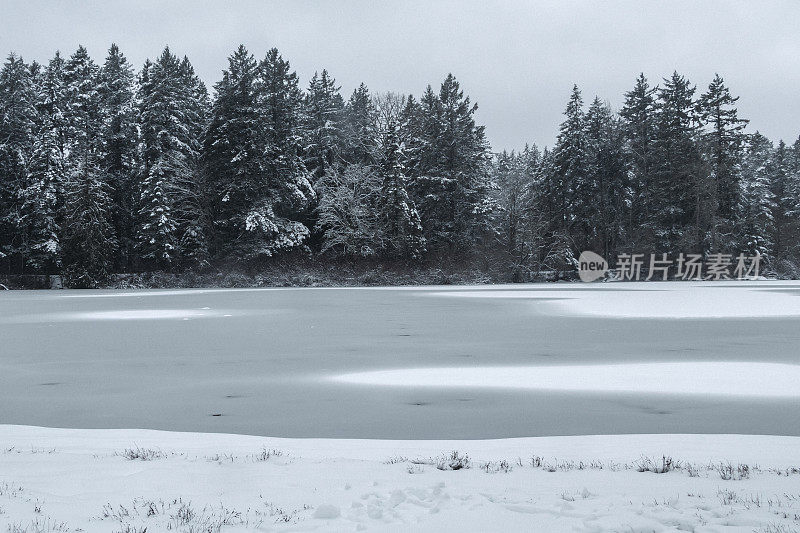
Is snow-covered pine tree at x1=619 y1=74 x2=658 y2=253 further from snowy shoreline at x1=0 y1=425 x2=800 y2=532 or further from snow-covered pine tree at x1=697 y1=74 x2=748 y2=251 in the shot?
snowy shoreline at x1=0 y1=425 x2=800 y2=532

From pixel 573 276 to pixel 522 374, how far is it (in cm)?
5627

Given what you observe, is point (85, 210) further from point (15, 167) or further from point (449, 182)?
point (449, 182)

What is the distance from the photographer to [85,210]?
56.3m

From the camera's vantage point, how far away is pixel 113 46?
71.3 meters

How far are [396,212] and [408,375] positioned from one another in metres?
51.9

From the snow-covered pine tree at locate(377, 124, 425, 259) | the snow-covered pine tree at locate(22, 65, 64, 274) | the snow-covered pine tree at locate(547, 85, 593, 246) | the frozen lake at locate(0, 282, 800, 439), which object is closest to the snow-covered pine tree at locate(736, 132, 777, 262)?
the snow-covered pine tree at locate(547, 85, 593, 246)

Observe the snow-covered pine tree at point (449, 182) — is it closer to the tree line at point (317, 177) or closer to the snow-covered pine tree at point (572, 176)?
the tree line at point (317, 177)

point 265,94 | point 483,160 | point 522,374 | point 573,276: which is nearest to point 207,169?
point 265,94

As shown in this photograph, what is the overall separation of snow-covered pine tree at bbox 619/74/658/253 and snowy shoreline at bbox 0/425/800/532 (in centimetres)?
6587

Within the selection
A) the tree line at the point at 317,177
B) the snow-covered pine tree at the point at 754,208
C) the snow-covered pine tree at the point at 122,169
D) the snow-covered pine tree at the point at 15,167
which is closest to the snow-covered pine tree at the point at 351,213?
the tree line at the point at 317,177

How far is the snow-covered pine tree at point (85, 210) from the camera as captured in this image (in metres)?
56.2

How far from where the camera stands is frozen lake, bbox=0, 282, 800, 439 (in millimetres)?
9086

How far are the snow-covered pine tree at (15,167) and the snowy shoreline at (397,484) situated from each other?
57.7m

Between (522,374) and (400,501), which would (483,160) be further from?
(400,501)
